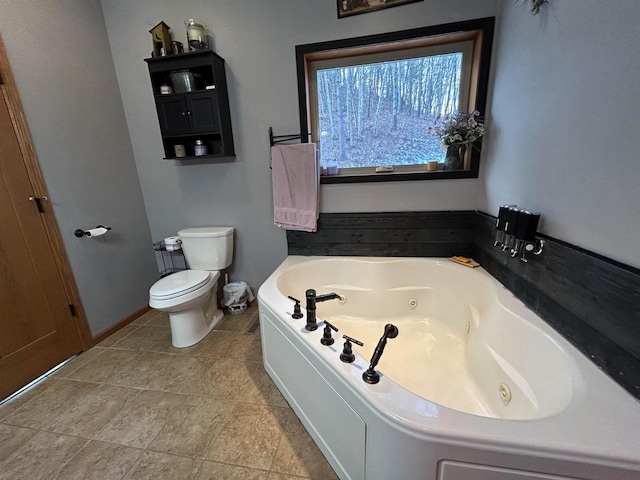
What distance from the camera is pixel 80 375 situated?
1729 millimetres

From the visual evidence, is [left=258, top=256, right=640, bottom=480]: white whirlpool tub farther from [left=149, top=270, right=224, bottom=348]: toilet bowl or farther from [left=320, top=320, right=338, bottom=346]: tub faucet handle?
[left=149, top=270, right=224, bottom=348]: toilet bowl

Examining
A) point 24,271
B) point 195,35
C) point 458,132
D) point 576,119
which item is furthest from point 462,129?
point 24,271

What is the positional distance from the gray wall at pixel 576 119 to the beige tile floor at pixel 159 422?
146cm

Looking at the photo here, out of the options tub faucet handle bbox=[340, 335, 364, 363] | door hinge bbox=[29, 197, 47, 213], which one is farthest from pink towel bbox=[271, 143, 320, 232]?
door hinge bbox=[29, 197, 47, 213]

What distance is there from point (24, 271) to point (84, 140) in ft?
3.22

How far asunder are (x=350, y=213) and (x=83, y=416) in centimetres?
202

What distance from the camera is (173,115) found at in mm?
1969

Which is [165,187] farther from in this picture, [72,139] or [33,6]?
[33,6]

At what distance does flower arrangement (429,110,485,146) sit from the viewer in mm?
1699

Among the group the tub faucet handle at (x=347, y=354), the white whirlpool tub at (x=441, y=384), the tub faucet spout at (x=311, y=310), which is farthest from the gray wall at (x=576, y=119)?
the tub faucet spout at (x=311, y=310)

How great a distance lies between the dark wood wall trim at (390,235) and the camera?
1.96 m

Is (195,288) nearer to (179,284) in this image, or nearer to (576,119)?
(179,284)

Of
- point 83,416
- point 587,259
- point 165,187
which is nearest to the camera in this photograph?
point 587,259

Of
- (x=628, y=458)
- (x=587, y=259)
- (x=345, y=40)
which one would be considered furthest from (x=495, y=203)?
(x=345, y=40)
